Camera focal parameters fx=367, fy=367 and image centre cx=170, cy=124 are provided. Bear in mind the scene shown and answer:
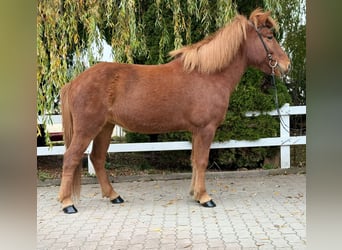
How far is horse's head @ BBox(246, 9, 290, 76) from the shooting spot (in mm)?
4430

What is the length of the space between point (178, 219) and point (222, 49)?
205 centimetres

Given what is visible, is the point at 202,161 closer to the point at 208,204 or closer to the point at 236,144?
the point at 208,204

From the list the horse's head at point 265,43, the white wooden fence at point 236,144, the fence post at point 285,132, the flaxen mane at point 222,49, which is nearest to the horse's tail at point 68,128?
the white wooden fence at point 236,144

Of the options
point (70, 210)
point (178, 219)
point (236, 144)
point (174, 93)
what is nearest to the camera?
point (178, 219)

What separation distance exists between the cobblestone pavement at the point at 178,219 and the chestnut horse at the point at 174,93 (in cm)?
34

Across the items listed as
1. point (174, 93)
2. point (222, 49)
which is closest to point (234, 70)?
point (222, 49)

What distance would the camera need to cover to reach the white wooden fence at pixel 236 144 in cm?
591

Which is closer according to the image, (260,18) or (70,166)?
(70,166)

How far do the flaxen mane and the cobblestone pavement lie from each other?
66.8 inches

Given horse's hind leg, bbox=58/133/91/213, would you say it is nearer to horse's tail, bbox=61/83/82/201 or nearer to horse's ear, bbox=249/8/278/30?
horse's tail, bbox=61/83/82/201

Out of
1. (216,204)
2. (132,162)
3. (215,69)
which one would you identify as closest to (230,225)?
(216,204)

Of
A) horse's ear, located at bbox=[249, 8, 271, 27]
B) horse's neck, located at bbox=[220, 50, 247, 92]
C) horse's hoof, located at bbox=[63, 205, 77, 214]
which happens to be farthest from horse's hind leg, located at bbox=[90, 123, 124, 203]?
horse's ear, located at bbox=[249, 8, 271, 27]

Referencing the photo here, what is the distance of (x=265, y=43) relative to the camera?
4441 mm
